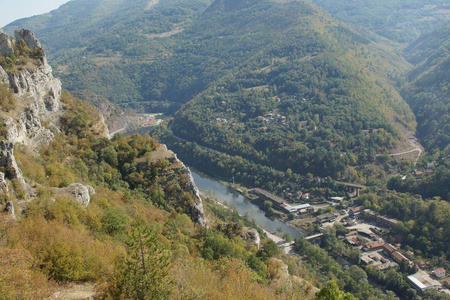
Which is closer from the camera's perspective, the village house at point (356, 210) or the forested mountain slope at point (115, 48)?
the village house at point (356, 210)

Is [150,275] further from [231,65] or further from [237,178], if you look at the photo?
[231,65]

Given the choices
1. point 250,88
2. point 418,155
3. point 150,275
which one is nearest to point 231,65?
point 250,88

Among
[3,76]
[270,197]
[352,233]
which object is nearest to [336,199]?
[352,233]

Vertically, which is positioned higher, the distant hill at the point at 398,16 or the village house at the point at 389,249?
the distant hill at the point at 398,16

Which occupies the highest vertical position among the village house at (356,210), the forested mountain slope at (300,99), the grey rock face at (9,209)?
the grey rock face at (9,209)

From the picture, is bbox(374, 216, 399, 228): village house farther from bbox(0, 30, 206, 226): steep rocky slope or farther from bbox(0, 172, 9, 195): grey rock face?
bbox(0, 172, 9, 195): grey rock face

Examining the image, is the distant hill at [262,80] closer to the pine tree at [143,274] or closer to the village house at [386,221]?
the village house at [386,221]

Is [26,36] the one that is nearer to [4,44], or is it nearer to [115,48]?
[4,44]

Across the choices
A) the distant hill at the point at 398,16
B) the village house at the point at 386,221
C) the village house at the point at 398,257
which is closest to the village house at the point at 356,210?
the village house at the point at 386,221

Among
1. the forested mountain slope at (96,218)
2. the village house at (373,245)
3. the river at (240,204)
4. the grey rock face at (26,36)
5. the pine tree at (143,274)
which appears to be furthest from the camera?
the river at (240,204)
